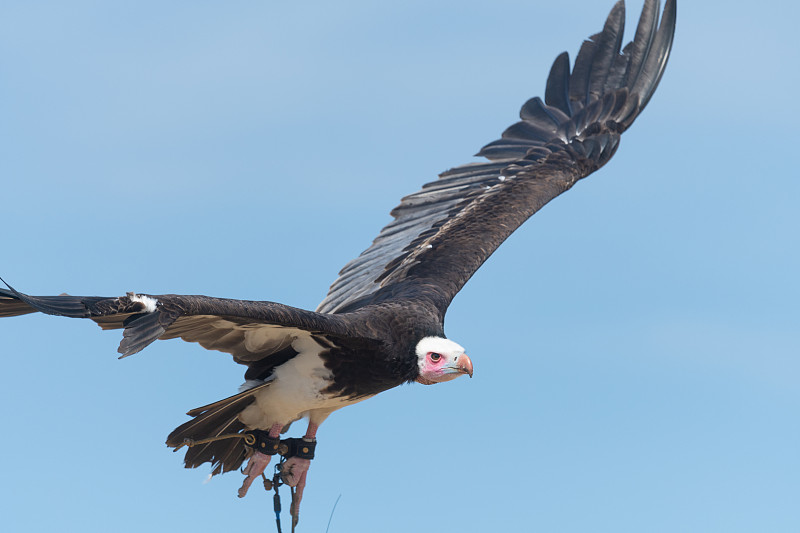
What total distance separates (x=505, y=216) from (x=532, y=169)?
4.11 feet

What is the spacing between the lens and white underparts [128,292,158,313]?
9.63 m

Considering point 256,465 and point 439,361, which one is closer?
point 439,361

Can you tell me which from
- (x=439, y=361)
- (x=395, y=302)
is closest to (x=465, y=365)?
(x=439, y=361)

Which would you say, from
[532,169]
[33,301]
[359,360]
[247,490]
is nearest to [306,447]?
[247,490]

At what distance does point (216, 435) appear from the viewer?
488 inches

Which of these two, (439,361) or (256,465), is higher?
(439,361)

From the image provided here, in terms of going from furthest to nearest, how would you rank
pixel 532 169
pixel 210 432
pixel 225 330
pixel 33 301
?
pixel 532 169 < pixel 210 432 < pixel 225 330 < pixel 33 301

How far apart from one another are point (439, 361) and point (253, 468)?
7.58 ft

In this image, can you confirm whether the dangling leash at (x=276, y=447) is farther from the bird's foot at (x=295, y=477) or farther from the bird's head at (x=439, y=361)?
the bird's head at (x=439, y=361)

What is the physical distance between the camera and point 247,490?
1273cm

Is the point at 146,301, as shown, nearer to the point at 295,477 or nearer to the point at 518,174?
the point at 295,477

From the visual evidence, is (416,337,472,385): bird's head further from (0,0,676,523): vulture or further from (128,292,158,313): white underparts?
(128,292,158,313): white underparts

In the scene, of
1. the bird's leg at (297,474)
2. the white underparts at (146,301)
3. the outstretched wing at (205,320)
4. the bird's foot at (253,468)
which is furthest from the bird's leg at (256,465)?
the white underparts at (146,301)

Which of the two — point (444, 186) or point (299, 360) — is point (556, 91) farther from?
point (299, 360)
